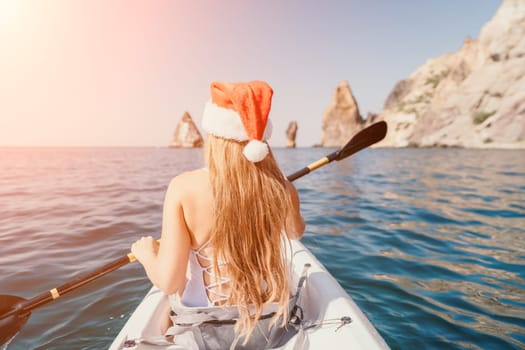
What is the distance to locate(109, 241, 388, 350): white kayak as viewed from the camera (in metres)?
1.84

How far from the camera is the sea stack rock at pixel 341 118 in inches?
4599

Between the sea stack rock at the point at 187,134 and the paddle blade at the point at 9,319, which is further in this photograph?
the sea stack rock at the point at 187,134

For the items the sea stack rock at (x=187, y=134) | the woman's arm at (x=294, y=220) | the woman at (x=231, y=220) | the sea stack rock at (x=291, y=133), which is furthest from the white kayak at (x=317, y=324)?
the sea stack rock at (x=291, y=133)

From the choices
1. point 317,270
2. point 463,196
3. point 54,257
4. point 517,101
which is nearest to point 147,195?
point 54,257

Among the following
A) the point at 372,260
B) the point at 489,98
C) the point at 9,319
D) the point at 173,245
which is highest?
the point at 489,98

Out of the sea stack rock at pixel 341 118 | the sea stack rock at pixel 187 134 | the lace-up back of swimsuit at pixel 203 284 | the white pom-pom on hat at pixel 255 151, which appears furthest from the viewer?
the sea stack rock at pixel 187 134

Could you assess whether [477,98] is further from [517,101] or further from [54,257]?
[54,257]

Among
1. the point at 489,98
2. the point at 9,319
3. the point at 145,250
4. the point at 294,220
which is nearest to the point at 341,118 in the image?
the point at 489,98

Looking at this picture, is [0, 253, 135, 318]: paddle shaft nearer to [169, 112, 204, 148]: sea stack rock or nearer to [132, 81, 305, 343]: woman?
[132, 81, 305, 343]: woman

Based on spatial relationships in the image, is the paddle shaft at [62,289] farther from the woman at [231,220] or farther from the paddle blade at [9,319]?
the woman at [231,220]

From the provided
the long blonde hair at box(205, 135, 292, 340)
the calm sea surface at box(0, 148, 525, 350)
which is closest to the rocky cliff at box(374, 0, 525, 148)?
the calm sea surface at box(0, 148, 525, 350)

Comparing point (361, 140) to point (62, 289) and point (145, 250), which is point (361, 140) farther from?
point (62, 289)

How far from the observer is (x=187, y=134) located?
406 ft

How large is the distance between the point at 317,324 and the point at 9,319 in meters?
2.76
